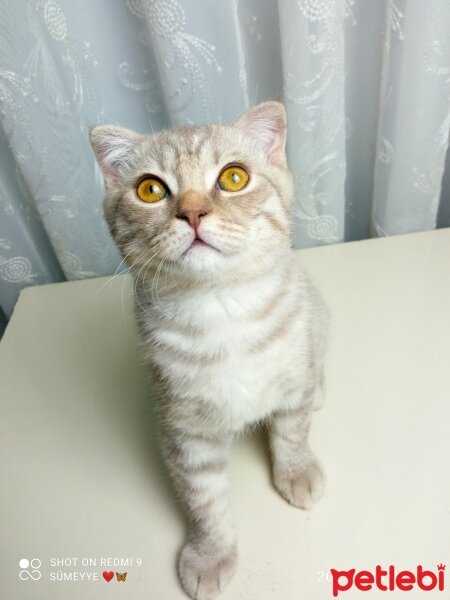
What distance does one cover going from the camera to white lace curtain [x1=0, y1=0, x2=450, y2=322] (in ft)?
2.95

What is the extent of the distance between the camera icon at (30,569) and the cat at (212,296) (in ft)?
0.66

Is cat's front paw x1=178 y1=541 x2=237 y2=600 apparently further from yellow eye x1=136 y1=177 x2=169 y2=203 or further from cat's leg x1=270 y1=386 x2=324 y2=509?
yellow eye x1=136 y1=177 x2=169 y2=203

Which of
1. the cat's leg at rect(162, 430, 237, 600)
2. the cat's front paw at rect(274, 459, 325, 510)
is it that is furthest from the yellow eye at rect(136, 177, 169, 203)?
the cat's front paw at rect(274, 459, 325, 510)

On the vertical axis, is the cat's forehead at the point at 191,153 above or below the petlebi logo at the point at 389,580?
above

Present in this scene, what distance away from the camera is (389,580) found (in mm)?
637

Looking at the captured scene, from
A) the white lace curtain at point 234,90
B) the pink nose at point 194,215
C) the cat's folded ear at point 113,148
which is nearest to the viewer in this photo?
the pink nose at point 194,215

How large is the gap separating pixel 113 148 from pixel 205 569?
57 cm

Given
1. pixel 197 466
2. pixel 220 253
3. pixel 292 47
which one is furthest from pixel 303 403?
pixel 292 47

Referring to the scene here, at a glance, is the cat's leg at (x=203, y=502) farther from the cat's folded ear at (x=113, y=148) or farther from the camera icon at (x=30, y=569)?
the cat's folded ear at (x=113, y=148)

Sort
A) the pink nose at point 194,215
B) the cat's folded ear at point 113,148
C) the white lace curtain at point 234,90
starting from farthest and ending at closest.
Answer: the white lace curtain at point 234,90 < the cat's folded ear at point 113,148 < the pink nose at point 194,215

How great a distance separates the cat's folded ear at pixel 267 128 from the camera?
0.67 m

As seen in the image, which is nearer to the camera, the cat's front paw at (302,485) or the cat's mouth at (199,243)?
the cat's mouth at (199,243)

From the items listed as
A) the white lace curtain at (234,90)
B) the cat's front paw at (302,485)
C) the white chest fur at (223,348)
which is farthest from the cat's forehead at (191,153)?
the cat's front paw at (302,485)

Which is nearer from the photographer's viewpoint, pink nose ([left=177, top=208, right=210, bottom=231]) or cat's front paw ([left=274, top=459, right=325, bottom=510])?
pink nose ([left=177, top=208, right=210, bottom=231])
